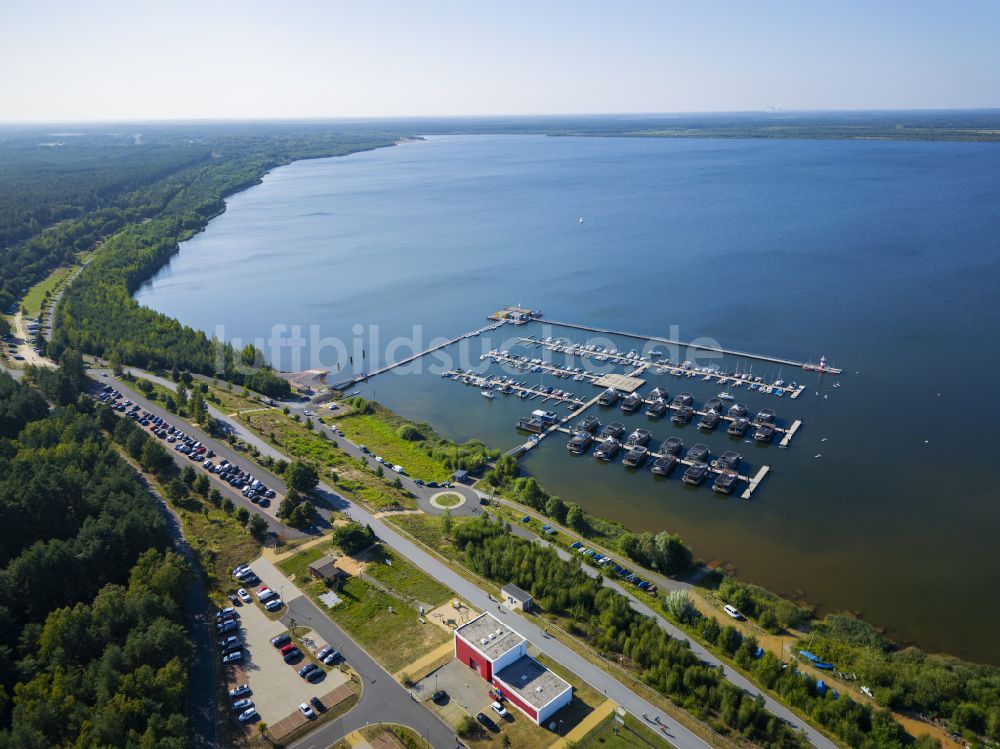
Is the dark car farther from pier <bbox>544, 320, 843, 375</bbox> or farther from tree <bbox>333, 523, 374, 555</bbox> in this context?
pier <bbox>544, 320, 843, 375</bbox>

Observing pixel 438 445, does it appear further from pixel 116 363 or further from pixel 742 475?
pixel 116 363

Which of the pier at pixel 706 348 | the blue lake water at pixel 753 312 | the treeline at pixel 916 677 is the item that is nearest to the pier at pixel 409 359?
the blue lake water at pixel 753 312

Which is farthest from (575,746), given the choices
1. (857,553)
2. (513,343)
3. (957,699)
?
(513,343)

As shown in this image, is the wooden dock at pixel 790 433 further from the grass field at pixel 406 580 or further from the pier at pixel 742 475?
the grass field at pixel 406 580

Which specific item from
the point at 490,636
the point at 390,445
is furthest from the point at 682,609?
the point at 390,445

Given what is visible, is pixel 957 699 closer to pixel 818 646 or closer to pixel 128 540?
pixel 818 646

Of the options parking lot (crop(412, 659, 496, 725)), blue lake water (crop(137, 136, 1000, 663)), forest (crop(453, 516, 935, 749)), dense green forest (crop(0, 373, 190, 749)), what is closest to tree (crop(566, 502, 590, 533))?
blue lake water (crop(137, 136, 1000, 663))
